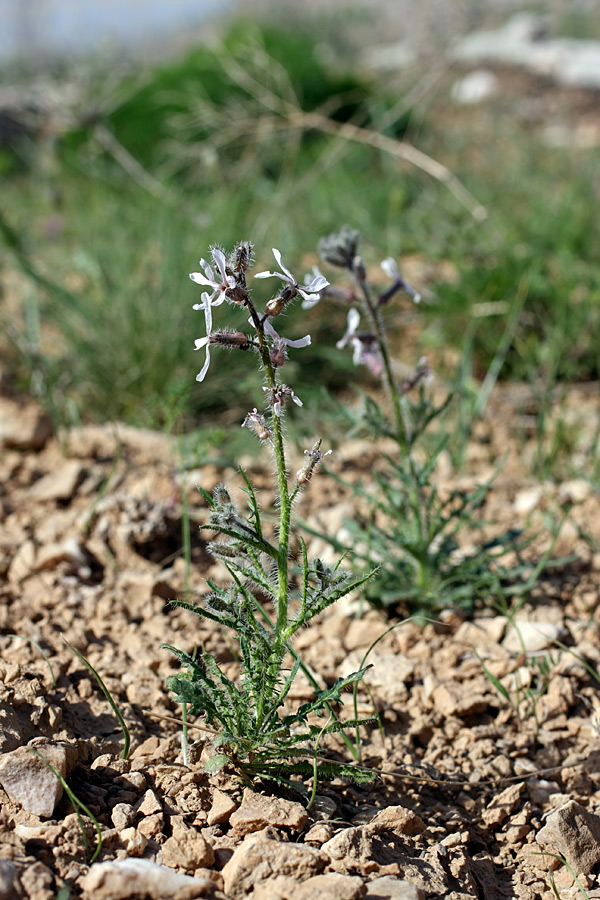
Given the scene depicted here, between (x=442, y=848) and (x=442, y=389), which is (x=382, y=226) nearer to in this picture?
(x=442, y=389)

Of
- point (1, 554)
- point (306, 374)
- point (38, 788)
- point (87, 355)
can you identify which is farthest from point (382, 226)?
point (38, 788)

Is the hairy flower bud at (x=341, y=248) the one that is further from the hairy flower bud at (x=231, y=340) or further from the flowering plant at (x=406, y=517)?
the hairy flower bud at (x=231, y=340)

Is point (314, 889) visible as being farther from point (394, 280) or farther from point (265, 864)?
point (394, 280)

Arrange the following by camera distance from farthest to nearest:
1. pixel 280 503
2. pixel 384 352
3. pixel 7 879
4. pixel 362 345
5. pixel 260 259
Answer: pixel 260 259 < pixel 362 345 < pixel 384 352 < pixel 280 503 < pixel 7 879

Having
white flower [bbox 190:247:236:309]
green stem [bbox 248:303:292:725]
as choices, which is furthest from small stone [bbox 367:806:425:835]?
white flower [bbox 190:247:236:309]

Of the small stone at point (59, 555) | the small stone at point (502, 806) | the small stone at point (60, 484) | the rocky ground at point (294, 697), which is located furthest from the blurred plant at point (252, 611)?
the small stone at point (60, 484)

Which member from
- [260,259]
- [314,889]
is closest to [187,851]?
[314,889]
